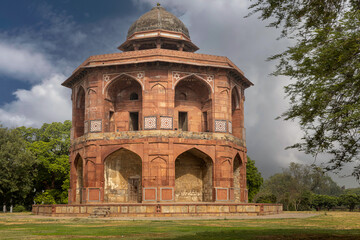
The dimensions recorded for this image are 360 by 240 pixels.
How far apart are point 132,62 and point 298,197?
89.9 ft

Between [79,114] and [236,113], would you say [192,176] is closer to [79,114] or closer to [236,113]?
[236,113]

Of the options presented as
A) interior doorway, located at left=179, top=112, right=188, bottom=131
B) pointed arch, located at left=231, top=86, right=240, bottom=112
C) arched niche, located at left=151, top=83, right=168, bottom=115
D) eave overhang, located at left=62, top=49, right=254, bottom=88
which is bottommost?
interior doorway, located at left=179, top=112, right=188, bottom=131

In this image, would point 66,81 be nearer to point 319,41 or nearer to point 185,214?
point 185,214

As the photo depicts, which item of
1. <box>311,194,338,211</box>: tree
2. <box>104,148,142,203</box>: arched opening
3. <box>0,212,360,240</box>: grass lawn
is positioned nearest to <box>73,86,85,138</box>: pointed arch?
<box>104,148,142,203</box>: arched opening

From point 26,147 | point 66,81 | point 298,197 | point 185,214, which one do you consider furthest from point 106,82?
point 298,197

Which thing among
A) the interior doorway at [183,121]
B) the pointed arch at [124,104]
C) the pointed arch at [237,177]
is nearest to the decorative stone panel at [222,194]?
the pointed arch at [237,177]

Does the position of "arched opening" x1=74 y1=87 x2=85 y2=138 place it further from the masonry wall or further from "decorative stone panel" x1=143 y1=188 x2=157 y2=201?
"decorative stone panel" x1=143 y1=188 x2=157 y2=201

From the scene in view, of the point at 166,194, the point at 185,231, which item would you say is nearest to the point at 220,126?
the point at 166,194

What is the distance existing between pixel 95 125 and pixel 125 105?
2.84 m

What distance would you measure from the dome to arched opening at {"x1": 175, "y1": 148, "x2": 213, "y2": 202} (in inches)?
427

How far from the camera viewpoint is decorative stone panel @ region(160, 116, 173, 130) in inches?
1150

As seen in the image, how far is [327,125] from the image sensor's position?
916cm

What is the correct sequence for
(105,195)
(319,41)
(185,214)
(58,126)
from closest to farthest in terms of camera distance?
1. (319,41)
2. (185,214)
3. (105,195)
4. (58,126)

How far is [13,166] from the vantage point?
37.8 meters
